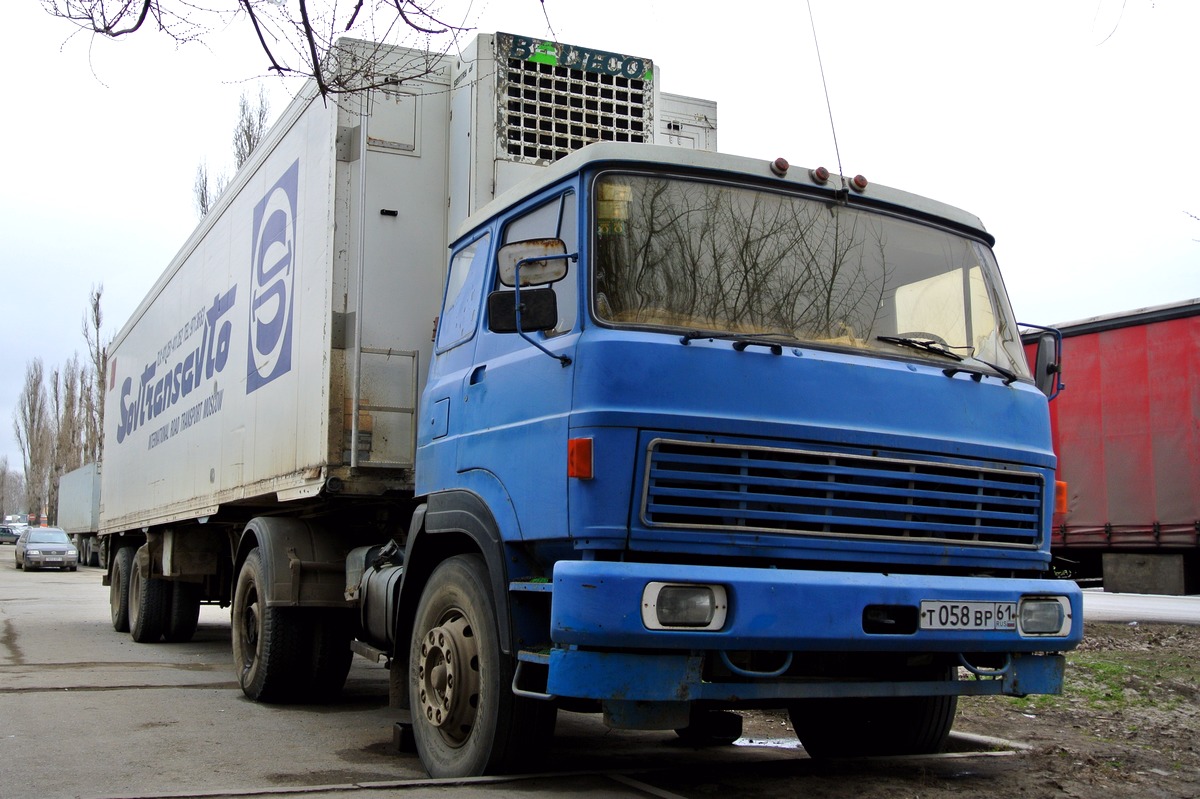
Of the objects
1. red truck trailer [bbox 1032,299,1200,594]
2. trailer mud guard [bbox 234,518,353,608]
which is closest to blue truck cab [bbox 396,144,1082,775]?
trailer mud guard [bbox 234,518,353,608]

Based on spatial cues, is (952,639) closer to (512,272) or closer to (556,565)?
(556,565)

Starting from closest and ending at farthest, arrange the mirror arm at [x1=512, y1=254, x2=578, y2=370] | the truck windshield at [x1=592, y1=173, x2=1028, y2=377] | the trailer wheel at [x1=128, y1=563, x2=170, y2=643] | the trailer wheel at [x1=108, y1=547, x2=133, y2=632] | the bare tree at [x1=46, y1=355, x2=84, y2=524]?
the mirror arm at [x1=512, y1=254, x2=578, y2=370] < the truck windshield at [x1=592, y1=173, x2=1028, y2=377] < the trailer wheel at [x1=128, y1=563, x2=170, y2=643] < the trailer wheel at [x1=108, y1=547, x2=133, y2=632] < the bare tree at [x1=46, y1=355, x2=84, y2=524]

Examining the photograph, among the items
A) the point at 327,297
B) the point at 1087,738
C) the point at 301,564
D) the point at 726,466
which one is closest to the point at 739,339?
the point at 726,466

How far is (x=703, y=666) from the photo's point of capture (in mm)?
4121

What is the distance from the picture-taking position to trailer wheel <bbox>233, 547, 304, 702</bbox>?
7.31 metres

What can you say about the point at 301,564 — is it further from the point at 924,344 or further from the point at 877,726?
the point at 924,344

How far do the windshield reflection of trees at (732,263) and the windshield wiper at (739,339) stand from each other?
8 cm

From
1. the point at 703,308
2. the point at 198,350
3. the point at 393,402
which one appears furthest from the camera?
the point at 198,350

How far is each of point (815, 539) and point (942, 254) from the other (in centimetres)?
163

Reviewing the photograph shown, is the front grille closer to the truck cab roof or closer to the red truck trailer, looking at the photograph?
the truck cab roof

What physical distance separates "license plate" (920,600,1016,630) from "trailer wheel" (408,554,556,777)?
4.89ft

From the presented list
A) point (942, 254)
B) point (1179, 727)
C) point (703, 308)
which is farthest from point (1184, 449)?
point (703, 308)

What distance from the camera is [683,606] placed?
12.9 feet

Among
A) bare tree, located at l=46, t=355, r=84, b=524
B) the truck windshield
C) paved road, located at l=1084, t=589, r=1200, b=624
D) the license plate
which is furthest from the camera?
bare tree, located at l=46, t=355, r=84, b=524
